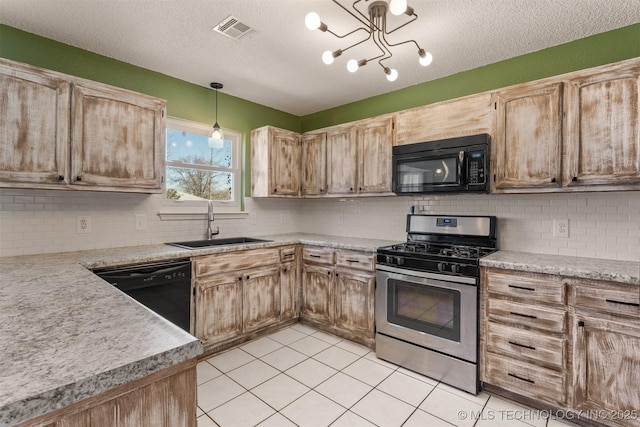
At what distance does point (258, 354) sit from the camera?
9.38ft

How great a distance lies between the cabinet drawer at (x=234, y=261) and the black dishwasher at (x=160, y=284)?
0.12m

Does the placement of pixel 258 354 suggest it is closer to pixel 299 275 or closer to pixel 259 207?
pixel 299 275

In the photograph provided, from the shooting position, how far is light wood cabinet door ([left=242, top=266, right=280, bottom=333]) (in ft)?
10.1

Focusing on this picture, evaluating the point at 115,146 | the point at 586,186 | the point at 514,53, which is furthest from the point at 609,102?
the point at 115,146

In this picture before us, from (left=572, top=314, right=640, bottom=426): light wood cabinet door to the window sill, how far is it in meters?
3.18

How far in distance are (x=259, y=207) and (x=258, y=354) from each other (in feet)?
5.74

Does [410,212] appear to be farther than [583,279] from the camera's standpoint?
Yes

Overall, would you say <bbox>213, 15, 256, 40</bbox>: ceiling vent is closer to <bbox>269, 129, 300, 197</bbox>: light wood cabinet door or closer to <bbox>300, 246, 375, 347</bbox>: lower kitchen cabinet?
<bbox>269, 129, 300, 197</bbox>: light wood cabinet door

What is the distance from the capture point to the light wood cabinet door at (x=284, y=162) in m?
3.72

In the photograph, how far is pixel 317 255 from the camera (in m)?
3.39

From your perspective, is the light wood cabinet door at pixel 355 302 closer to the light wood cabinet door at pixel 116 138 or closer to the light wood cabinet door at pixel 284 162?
the light wood cabinet door at pixel 284 162

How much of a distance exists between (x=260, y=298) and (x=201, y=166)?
5.14 feet

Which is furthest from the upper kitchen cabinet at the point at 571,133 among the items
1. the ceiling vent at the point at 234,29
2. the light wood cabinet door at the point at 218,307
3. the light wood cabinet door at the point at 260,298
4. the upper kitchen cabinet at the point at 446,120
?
the light wood cabinet door at the point at 218,307

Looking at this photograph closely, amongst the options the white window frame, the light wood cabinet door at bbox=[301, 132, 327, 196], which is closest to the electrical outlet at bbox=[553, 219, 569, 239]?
the light wood cabinet door at bbox=[301, 132, 327, 196]
